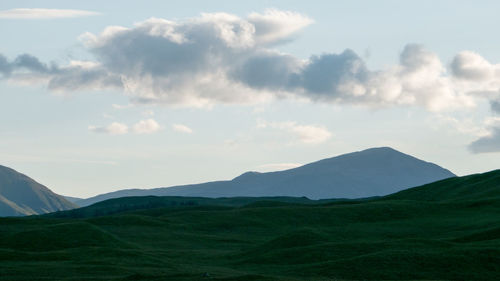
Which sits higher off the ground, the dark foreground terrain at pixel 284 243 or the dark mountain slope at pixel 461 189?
the dark mountain slope at pixel 461 189

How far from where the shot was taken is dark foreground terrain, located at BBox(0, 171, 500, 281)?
240ft

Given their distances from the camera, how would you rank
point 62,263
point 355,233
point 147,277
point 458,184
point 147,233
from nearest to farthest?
point 147,277 → point 62,263 → point 355,233 → point 147,233 → point 458,184

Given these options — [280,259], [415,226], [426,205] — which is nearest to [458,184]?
[426,205]

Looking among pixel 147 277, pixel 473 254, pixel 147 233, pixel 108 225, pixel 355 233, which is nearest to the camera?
pixel 147 277

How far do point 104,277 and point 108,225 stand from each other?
257 ft

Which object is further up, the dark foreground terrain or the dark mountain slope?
the dark mountain slope

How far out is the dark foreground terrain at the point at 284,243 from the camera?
240 feet

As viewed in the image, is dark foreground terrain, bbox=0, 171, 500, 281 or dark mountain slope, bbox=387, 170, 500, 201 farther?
dark mountain slope, bbox=387, 170, 500, 201

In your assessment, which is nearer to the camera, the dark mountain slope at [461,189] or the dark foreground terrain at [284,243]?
the dark foreground terrain at [284,243]

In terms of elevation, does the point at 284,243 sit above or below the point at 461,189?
below

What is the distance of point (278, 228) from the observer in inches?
5595

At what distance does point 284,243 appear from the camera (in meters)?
99.8

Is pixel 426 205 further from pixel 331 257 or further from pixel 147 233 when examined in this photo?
pixel 331 257

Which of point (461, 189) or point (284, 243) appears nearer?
point (284, 243)
